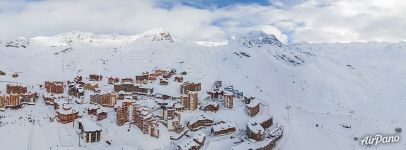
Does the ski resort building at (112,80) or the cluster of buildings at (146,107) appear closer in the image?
the cluster of buildings at (146,107)

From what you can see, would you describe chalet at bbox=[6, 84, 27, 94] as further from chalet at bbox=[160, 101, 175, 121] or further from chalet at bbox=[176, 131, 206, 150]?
chalet at bbox=[176, 131, 206, 150]

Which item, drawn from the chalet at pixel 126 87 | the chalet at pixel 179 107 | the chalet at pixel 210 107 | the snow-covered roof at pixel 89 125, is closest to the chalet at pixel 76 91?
the chalet at pixel 126 87

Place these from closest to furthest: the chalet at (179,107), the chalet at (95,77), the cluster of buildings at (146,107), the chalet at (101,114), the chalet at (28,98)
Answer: the cluster of buildings at (146,107)
the chalet at (101,114)
the chalet at (28,98)
the chalet at (179,107)
the chalet at (95,77)

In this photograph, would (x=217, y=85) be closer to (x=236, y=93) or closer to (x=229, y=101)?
(x=236, y=93)

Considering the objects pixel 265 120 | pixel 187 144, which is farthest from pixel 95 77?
pixel 187 144

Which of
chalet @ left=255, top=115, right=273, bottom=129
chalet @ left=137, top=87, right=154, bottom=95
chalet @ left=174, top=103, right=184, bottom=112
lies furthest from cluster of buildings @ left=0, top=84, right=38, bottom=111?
chalet @ left=255, top=115, right=273, bottom=129

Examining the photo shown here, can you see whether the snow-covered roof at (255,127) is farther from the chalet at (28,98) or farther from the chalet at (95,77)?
the chalet at (95,77)

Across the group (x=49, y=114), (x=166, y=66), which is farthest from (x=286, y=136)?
(x=166, y=66)
